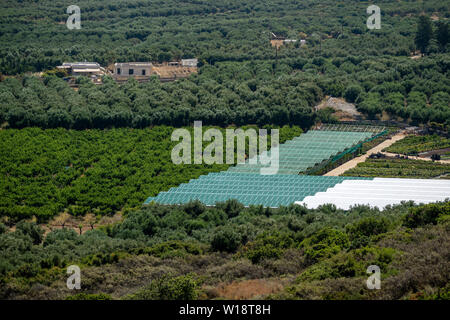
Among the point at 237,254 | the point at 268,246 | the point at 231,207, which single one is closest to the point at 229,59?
the point at 231,207

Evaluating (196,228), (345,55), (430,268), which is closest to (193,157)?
(196,228)

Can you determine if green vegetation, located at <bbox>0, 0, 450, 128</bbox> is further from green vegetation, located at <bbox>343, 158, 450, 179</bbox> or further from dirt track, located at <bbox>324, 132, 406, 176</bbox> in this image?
green vegetation, located at <bbox>343, 158, 450, 179</bbox>

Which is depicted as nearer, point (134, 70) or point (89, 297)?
point (89, 297)

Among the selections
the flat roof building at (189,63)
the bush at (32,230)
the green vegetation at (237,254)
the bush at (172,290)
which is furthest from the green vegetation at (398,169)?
the flat roof building at (189,63)

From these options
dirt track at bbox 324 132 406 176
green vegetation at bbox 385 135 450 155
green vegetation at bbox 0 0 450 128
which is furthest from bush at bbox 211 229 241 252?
green vegetation at bbox 0 0 450 128

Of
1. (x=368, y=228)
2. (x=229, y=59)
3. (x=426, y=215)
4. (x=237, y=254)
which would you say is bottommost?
(x=237, y=254)

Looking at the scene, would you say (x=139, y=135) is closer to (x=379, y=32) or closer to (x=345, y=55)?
(x=345, y=55)

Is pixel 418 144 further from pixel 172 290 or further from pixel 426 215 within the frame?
pixel 172 290

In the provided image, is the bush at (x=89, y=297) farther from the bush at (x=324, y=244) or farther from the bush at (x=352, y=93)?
the bush at (x=352, y=93)
